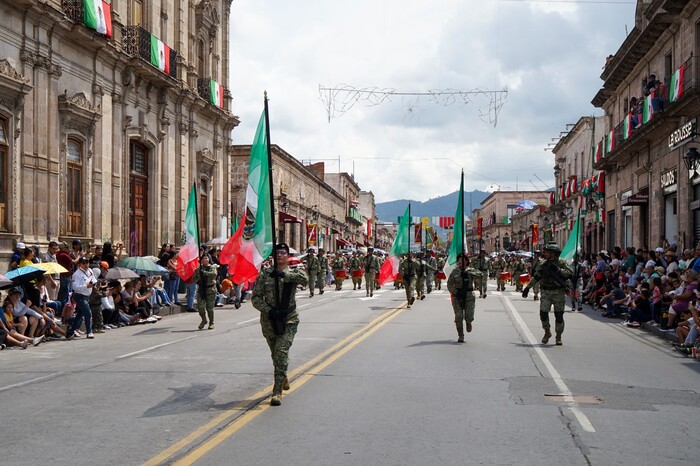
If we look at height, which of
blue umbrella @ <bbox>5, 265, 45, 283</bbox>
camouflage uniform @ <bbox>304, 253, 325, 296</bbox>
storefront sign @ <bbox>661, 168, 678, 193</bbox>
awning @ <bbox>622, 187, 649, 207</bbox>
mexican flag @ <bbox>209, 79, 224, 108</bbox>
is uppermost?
mexican flag @ <bbox>209, 79, 224, 108</bbox>

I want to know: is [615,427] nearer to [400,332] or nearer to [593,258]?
[400,332]

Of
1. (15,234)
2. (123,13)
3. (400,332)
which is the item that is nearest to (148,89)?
(123,13)

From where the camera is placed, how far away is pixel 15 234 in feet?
62.0

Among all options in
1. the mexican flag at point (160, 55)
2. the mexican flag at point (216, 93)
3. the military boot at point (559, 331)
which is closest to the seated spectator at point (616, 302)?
the military boot at point (559, 331)

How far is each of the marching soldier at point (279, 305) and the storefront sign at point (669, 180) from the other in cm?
2105

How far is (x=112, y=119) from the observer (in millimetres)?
25234

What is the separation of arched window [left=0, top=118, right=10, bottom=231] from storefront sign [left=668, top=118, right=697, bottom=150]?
781 inches

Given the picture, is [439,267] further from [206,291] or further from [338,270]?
[206,291]

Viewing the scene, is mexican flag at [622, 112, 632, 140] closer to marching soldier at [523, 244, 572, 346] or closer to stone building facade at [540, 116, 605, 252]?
stone building facade at [540, 116, 605, 252]

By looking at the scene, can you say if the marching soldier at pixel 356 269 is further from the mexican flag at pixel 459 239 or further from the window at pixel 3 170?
the mexican flag at pixel 459 239

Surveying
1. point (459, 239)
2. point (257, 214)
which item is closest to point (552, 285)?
point (459, 239)

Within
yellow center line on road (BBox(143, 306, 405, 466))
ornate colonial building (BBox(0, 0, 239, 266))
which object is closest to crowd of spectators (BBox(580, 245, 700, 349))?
yellow center line on road (BBox(143, 306, 405, 466))

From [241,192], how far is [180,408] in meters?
43.8

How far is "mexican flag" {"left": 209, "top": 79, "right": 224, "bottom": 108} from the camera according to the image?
1339 inches
